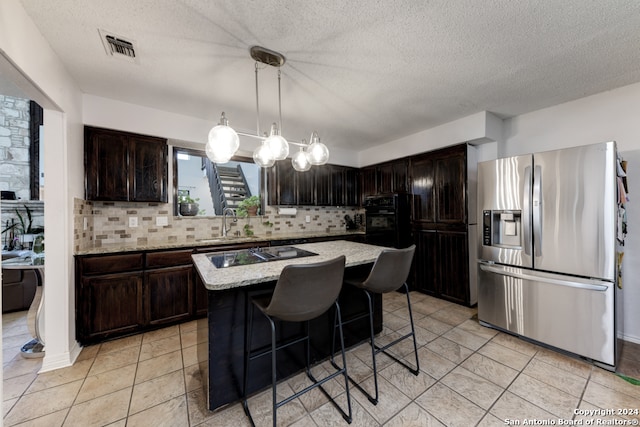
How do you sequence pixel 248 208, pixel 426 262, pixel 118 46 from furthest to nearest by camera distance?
pixel 248 208 → pixel 426 262 → pixel 118 46

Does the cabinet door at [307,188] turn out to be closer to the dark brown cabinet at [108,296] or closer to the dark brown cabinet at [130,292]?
the dark brown cabinet at [130,292]

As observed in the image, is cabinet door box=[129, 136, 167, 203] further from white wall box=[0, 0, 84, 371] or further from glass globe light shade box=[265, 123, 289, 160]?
glass globe light shade box=[265, 123, 289, 160]

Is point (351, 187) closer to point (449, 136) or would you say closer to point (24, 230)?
point (449, 136)

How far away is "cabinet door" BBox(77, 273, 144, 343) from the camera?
7.84 ft

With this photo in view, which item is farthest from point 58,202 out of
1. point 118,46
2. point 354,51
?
point 354,51

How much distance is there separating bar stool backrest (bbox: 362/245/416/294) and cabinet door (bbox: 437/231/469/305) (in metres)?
1.91

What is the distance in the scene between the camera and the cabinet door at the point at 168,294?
8.84ft

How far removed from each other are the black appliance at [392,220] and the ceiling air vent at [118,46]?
3465 mm

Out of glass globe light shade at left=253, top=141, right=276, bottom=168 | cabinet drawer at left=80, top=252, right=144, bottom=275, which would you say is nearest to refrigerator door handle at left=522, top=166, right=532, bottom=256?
glass globe light shade at left=253, top=141, right=276, bottom=168

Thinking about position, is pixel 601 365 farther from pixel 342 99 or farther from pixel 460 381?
pixel 342 99

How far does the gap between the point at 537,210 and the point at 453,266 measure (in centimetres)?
137

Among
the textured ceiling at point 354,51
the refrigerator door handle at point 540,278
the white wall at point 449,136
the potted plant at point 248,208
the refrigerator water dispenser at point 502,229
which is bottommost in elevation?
the refrigerator door handle at point 540,278

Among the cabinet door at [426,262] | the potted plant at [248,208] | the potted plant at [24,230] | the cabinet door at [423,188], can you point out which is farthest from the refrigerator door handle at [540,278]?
the potted plant at [24,230]

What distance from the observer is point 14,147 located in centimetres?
338
